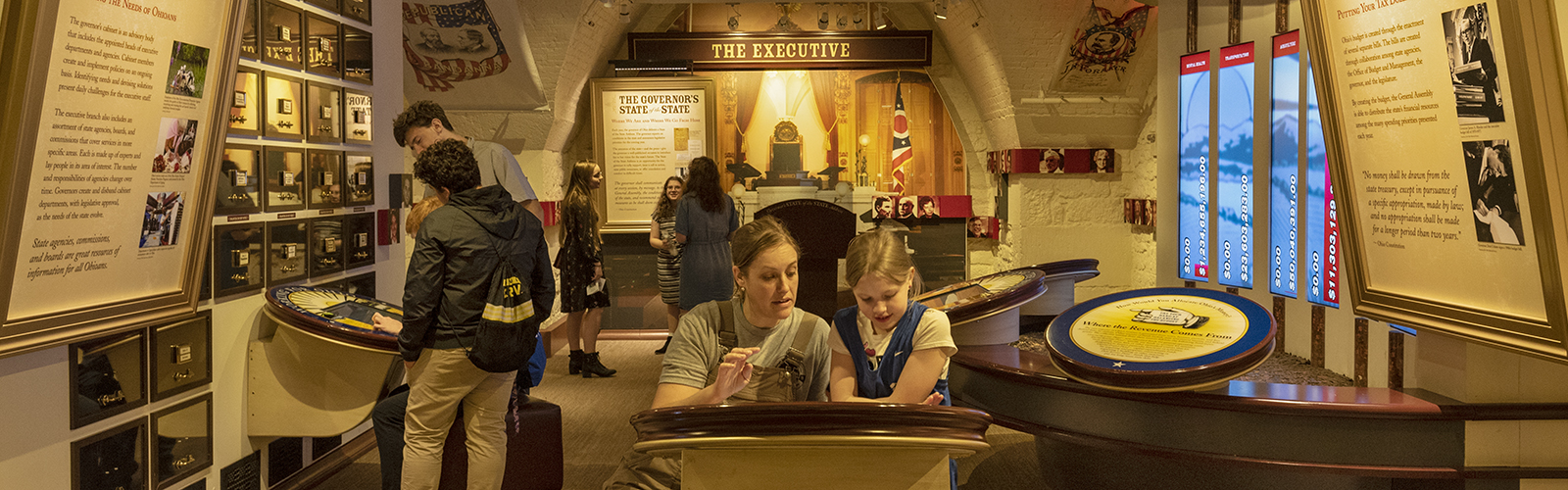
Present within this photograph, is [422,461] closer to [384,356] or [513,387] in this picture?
[513,387]

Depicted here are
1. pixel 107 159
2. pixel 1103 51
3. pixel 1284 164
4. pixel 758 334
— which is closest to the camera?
pixel 758 334

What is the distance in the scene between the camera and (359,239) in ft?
13.8

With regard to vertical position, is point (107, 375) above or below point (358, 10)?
below

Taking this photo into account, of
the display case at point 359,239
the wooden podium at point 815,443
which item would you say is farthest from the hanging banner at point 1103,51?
the wooden podium at point 815,443

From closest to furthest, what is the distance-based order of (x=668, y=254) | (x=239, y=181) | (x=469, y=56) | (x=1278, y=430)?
(x=1278, y=430) < (x=239, y=181) < (x=668, y=254) < (x=469, y=56)

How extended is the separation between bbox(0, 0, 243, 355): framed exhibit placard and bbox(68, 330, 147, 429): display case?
138 mm

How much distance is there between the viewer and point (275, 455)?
3.74 m

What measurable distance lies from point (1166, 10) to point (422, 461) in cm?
520

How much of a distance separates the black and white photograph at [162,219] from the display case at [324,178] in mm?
927

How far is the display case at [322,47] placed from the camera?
3.74 metres

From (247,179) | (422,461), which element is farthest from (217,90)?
(422,461)

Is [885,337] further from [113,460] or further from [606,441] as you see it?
[606,441]

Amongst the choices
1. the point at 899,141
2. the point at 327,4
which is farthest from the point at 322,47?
the point at 899,141

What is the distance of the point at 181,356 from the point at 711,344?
2.04 metres
